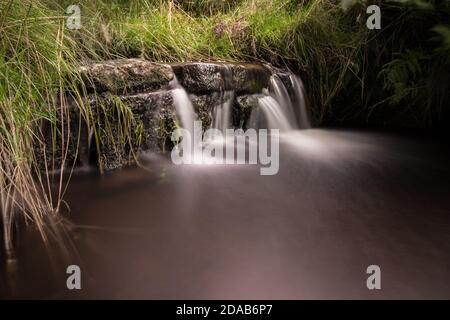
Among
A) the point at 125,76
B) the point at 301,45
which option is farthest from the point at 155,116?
the point at 301,45

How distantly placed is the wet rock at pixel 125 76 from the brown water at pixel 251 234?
1.50ft

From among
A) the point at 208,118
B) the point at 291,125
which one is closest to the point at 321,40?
the point at 291,125

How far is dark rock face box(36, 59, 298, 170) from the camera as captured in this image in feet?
7.36

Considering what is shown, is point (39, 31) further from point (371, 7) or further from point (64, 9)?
point (371, 7)

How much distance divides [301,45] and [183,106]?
1352mm

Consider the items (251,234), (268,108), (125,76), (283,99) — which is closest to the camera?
(251,234)

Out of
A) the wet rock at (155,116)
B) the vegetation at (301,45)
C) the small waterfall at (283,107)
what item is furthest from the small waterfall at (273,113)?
the wet rock at (155,116)

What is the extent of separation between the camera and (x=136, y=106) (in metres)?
2.46

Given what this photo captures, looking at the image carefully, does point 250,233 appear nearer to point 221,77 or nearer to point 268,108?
point 221,77

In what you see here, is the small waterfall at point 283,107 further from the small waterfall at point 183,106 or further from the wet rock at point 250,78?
the small waterfall at point 183,106

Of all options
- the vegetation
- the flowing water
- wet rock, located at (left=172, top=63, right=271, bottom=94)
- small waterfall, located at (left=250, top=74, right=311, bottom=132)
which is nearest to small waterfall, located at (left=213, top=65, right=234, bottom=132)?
wet rock, located at (left=172, top=63, right=271, bottom=94)

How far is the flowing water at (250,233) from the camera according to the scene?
1.33 m
